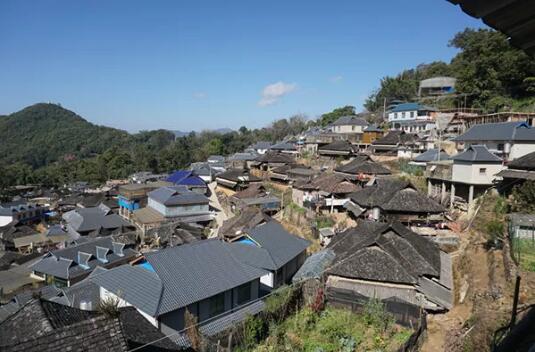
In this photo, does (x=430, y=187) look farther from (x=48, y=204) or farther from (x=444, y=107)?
(x=48, y=204)

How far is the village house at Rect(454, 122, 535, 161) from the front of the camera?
2123 cm

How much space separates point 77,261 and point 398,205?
23030mm

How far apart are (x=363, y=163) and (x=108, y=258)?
23.2 m

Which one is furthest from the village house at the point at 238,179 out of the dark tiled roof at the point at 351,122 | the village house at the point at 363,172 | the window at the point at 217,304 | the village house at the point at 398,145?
the window at the point at 217,304

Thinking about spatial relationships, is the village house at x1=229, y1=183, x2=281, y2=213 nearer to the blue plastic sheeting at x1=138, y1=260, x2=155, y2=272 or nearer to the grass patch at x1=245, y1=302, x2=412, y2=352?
the blue plastic sheeting at x1=138, y1=260, x2=155, y2=272

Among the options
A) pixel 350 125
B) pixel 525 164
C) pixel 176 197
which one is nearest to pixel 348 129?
pixel 350 125

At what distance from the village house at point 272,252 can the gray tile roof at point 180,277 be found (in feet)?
3.43

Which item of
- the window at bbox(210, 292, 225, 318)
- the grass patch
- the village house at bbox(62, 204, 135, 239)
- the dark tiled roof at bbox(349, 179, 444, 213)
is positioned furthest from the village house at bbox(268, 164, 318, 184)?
the grass patch

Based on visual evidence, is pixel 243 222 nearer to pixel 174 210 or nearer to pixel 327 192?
pixel 327 192

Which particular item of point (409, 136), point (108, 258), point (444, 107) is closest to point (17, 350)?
point (108, 258)

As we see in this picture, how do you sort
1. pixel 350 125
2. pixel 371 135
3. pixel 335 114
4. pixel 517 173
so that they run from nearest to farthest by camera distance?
pixel 517 173
pixel 371 135
pixel 350 125
pixel 335 114

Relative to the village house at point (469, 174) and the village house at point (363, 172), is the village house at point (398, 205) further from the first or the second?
the village house at point (363, 172)

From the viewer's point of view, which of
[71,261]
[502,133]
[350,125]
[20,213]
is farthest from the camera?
[350,125]

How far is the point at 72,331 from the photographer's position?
689 centimetres
